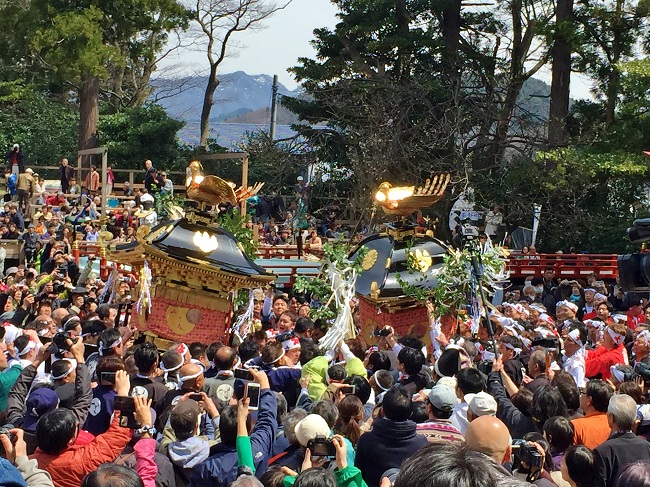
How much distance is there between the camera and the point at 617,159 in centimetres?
2172

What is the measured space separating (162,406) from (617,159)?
17.3 m

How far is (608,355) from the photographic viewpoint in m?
9.03

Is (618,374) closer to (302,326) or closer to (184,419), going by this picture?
(302,326)

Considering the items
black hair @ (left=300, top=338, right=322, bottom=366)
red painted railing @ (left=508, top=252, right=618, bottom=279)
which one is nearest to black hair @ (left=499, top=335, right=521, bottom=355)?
black hair @ (left=300, top=338, right=322, bottom=366)

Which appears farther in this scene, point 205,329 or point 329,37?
point 329,37

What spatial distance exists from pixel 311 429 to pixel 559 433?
5.27ft

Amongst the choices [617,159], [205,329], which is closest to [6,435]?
[205,329]

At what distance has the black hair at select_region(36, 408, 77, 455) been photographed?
5.26 metres

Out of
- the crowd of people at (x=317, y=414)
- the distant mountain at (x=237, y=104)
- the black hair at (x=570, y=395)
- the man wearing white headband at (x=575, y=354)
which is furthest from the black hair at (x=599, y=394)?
the distant mountain at (x=237, y=104)

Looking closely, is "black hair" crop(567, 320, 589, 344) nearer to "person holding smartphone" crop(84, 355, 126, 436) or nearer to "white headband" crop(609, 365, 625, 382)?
"white headband" crop(609, 365, 625, 382)

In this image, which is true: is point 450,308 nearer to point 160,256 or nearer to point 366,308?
point 366,308

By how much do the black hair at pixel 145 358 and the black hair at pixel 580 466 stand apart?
3.04 m

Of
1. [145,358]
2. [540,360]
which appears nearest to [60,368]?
[145,358]

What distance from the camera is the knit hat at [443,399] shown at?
5.99 m
